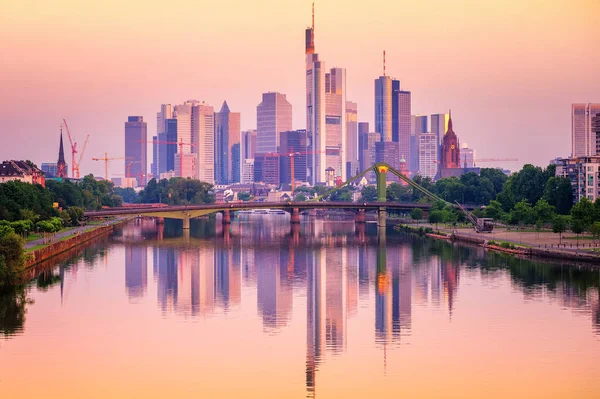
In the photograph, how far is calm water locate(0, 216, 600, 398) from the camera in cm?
3475

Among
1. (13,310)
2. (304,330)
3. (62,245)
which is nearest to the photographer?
(304,330)

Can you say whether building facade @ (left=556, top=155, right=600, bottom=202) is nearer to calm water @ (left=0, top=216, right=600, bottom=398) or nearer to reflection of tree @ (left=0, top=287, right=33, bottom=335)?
calm water @ (left=0, top=216, right=600, bottom=398)

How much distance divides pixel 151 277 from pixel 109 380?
31.4 meters

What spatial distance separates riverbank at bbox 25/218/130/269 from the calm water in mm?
1669

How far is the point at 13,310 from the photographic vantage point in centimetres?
4859

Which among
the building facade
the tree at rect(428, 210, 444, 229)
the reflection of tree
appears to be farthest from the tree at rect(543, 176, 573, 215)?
the reflection of tree

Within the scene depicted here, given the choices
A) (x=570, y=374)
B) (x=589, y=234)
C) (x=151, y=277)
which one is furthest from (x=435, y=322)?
(x=589, y=234)

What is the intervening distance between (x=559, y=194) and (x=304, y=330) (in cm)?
6888

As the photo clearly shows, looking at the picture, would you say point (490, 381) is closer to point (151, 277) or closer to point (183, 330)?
point (183, 330)

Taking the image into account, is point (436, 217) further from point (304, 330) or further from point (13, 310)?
point (13, 310)

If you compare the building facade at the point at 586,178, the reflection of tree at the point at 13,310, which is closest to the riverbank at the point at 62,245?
the reflection of tree at the point at 13,310

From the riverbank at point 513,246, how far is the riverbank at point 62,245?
3595 cm

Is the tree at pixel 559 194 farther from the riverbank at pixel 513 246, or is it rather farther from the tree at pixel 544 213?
the riverbank at pixel 513 246

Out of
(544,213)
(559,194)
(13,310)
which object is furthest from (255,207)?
(13,310)
